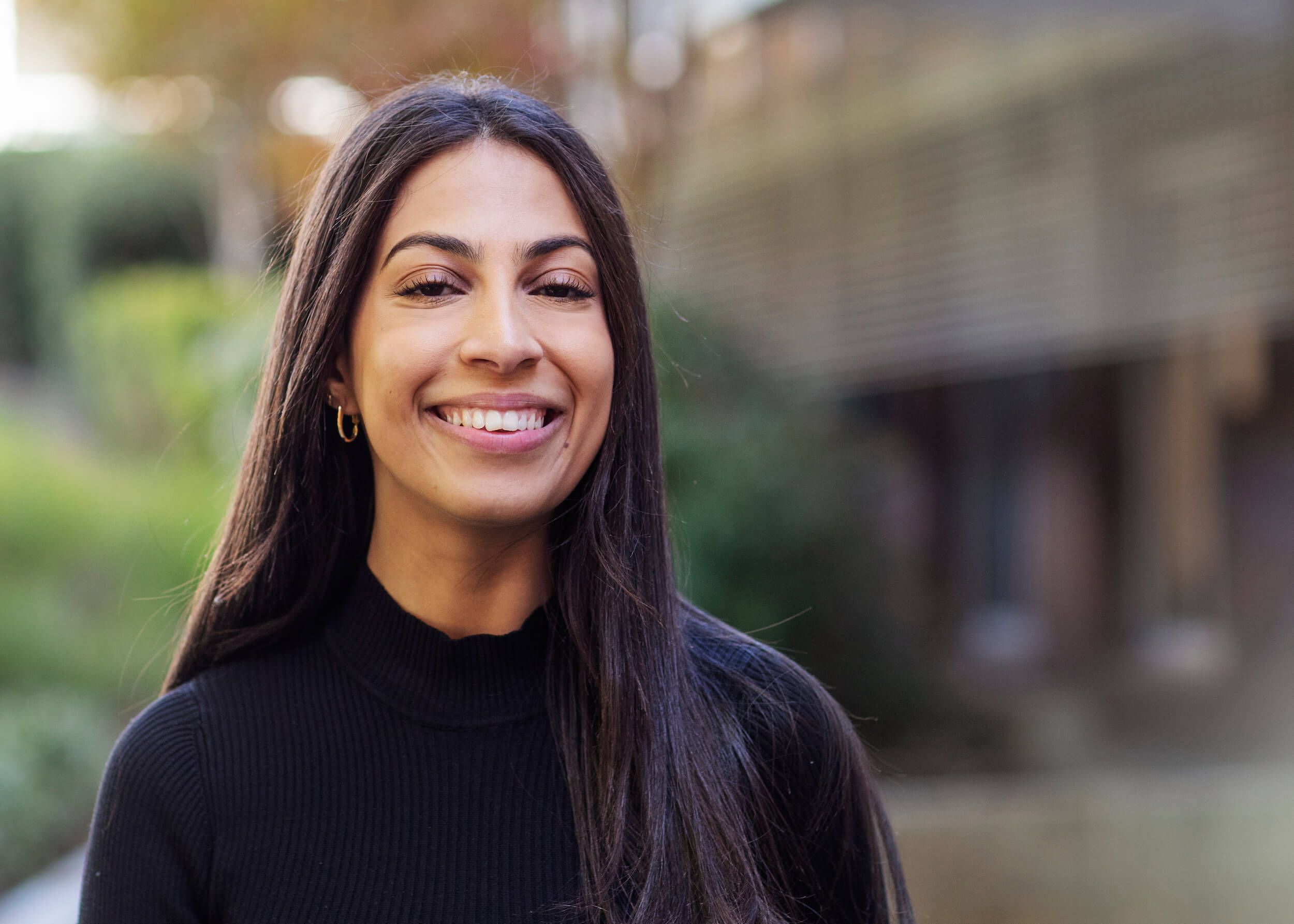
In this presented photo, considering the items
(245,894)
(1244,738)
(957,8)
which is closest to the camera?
(245,894)

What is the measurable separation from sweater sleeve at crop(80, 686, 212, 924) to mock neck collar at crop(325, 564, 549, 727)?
0.25 meters

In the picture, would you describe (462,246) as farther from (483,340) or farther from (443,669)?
(443,669)

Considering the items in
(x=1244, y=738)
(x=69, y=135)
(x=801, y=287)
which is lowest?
(x=1244, y=738)

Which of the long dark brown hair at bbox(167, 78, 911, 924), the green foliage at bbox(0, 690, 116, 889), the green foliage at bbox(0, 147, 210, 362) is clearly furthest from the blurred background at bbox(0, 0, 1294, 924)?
the green foliage at bbox(0, 147, 210, 362)

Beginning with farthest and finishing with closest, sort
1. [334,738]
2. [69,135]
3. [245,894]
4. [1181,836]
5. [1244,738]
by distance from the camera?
[69,135], [1244,738], [1181,836], [334,738], [245,894]

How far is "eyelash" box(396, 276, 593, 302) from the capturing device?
1676 millimetres

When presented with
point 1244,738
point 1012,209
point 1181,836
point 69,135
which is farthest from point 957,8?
point 69,135

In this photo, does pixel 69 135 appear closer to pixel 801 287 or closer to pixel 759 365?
pixel 801 287

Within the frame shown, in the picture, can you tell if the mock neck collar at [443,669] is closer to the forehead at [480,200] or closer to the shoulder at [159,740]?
the shoulder at [159,740]

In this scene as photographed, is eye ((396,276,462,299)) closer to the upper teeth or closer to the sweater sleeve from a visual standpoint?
the upper teeth

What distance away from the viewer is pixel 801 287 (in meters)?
9.73

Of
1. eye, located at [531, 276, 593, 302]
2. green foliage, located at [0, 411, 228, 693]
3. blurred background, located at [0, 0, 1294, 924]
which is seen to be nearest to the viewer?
eye, located at [531, 276, 593, 302]

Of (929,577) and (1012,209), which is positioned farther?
(929,577)

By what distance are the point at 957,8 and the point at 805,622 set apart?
10.8 ft
